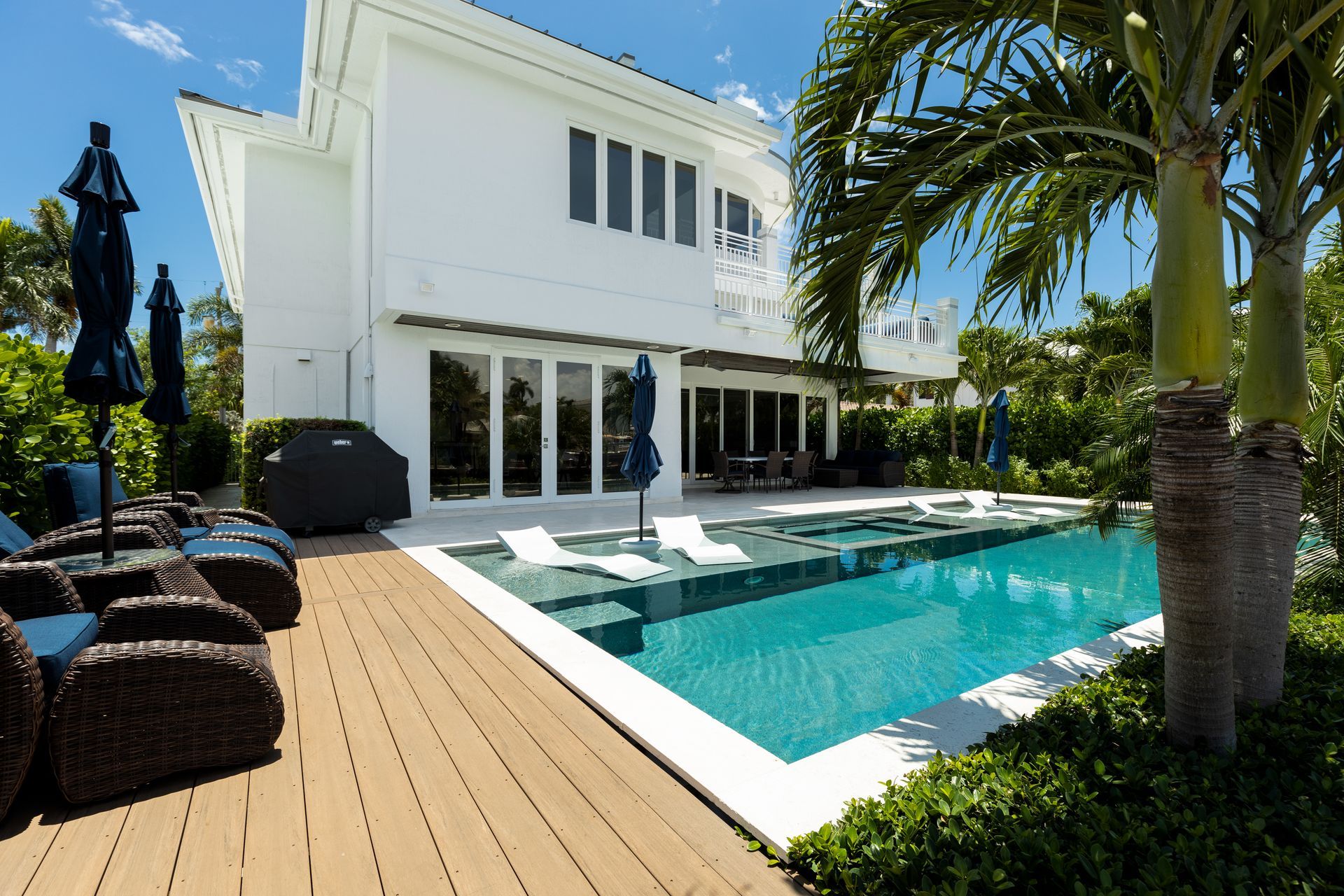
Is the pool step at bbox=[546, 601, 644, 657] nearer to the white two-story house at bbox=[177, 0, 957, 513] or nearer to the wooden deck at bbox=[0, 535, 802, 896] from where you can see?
the wooden deck at bbox=[0, 535, 802, 896]

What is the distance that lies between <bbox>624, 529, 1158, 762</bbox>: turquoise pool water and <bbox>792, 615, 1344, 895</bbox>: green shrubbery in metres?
1.19

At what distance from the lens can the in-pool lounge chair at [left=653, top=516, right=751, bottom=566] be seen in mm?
7090

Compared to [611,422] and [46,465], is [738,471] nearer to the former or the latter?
[611,422]

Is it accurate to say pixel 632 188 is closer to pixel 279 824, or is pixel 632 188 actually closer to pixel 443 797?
pixel 443 797

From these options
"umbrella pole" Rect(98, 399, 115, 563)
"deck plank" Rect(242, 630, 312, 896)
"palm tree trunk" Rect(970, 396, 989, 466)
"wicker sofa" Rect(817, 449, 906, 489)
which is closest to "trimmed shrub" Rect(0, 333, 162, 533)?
"umbrella pole" Rect(98, 399, 115, 563)

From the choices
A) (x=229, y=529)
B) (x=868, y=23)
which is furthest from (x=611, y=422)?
(x=868, y=23)

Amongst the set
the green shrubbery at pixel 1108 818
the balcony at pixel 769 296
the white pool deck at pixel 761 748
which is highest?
the balcony at pixel 769 296

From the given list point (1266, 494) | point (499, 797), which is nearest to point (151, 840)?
point (499, 797)

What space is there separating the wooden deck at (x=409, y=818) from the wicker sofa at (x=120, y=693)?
128 mm

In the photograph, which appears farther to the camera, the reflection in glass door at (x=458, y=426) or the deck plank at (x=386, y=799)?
the reflection in glass door at (x=458, y=426)

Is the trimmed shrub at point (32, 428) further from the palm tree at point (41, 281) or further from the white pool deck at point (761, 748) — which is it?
the palm tree at point (41, 281)

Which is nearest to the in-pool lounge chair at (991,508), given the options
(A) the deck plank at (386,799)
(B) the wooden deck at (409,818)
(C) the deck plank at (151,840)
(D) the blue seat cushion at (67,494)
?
(B) the wooden deck at (409,818)

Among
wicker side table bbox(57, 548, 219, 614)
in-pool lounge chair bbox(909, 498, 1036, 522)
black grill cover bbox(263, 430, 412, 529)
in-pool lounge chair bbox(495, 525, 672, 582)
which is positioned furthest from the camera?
in-pool lounge chair bbox(909, 498, 1036, 522)

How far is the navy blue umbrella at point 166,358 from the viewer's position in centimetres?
625
